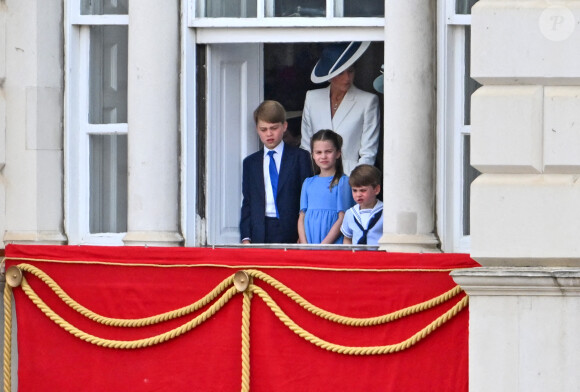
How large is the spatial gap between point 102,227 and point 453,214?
9.65 feet

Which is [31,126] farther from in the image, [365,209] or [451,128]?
[451,128]

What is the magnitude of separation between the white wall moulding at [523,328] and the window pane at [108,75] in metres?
3.90

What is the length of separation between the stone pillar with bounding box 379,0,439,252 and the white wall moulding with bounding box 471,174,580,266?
1.61 m

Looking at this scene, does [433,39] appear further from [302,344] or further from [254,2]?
[302,344]

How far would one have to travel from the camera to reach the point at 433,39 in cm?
1366

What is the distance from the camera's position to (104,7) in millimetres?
14672

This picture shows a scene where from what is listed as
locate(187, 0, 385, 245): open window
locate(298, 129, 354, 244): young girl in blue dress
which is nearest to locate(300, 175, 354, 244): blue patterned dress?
locate(298, 129, 354, 244): young girl in blue dress

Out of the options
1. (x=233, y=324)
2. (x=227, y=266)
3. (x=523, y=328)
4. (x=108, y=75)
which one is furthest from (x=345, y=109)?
(x=523, y=328)

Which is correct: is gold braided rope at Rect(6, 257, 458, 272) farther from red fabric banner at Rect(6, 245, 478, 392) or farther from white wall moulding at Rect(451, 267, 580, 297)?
white wall moulding at Rect(451, 267, 580, 297)

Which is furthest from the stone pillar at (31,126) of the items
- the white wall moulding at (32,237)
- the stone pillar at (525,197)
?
the stone pillar at (525,197)

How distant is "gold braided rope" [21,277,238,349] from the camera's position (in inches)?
530

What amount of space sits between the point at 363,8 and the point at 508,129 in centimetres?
256

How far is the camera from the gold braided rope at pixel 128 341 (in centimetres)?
1345

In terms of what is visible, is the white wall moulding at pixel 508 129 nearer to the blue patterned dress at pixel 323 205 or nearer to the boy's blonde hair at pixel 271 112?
the blue patterned dress at pixel 323 205
